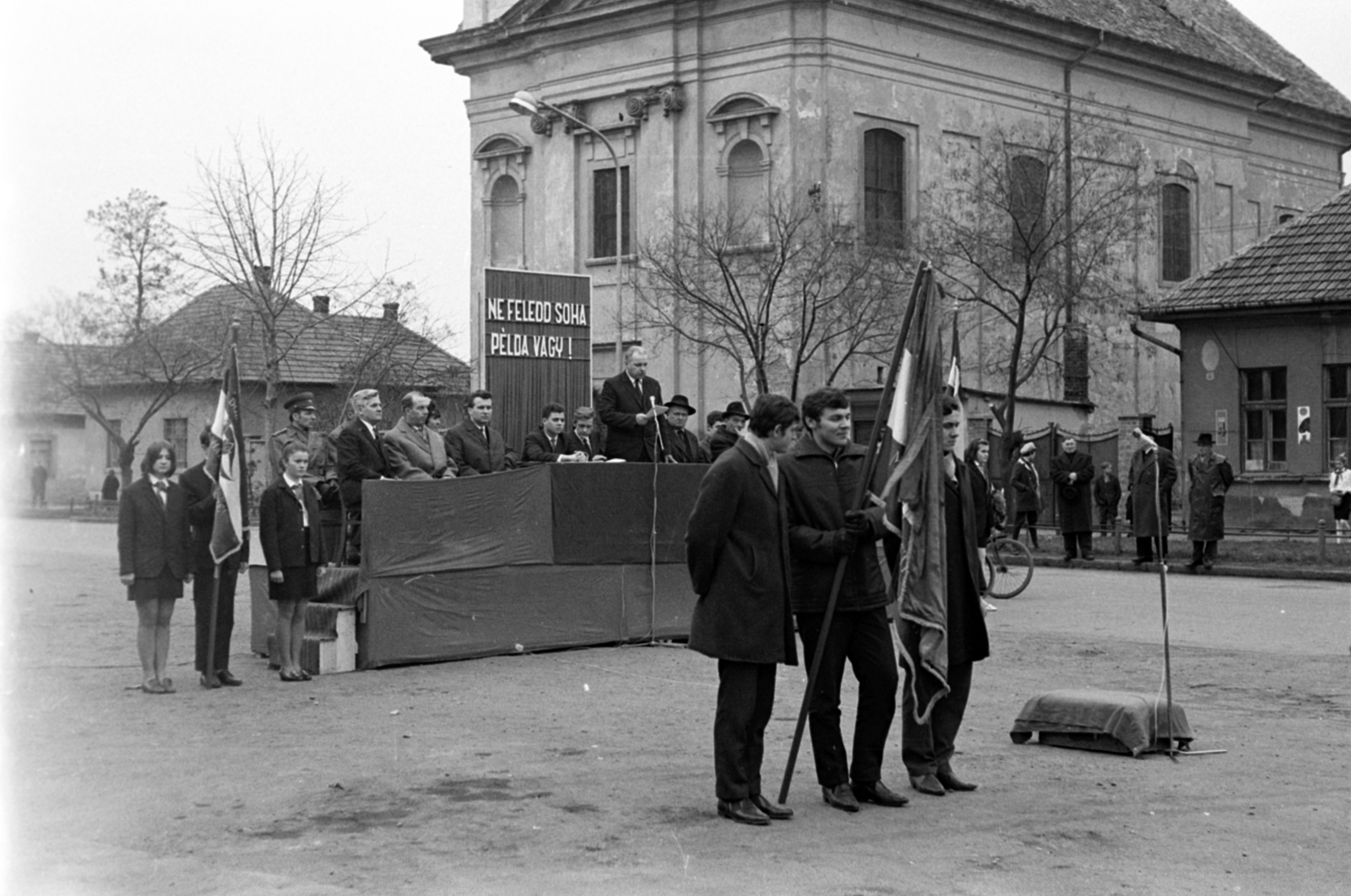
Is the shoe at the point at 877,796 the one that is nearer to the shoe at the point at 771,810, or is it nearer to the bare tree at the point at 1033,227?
the shoe at the point at 771,810

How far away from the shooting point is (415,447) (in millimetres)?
15211

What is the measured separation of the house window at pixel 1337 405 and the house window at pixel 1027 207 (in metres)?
6.95

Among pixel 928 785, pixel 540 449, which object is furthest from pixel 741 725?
pixel 540 449

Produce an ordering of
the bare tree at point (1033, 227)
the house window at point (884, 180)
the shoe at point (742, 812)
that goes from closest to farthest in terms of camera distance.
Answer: the shoe at point (742, 812), the bare tree at point (1033, 227), the house window at point (884, 180)

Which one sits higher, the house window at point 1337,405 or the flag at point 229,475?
the house window at point 1337,405

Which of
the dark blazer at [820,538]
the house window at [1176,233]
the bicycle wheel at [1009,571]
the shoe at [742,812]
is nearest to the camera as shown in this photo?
the shoe at [742,812]

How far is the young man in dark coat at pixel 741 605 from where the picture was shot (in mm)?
8312

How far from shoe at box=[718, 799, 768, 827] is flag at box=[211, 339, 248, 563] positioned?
617cm

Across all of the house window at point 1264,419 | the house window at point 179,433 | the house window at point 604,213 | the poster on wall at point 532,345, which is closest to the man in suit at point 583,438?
the poster on wall at point 532,345

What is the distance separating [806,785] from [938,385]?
2225 millimetres

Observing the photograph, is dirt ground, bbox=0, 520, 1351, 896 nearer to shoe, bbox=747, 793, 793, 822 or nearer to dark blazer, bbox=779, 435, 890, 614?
shoe, bbox=747, 793, 793, 822

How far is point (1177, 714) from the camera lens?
1029 cm

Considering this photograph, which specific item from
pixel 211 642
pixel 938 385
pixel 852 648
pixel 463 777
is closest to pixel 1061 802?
pixel 852 648

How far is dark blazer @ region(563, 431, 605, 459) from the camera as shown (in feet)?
56.0
